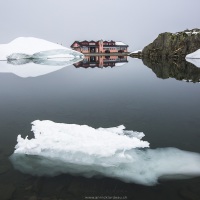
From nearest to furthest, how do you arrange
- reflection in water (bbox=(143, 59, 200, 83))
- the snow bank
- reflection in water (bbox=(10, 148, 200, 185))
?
reflection in water (bbox=(10, 148, 200, 185)) → reflection in water (bbox=(143, 59, 200, 83)) → the snow bank

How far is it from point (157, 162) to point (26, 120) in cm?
763

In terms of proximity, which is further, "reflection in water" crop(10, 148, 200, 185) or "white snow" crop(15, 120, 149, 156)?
"white snow" crop(15, 120, 149, 156)

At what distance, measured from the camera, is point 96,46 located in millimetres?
114375

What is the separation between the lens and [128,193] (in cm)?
616

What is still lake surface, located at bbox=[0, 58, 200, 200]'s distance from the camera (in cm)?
623

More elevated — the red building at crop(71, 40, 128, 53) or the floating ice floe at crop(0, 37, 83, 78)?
the red building at crop(71, 40, 128, 53)

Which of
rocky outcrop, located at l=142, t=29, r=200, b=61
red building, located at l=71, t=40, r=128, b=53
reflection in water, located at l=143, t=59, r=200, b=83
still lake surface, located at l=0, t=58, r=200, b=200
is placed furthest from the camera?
red building, located at l=71, t=40, r=128, b=53

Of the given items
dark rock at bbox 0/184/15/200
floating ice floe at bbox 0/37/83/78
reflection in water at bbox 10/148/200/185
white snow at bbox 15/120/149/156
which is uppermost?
floating ice floe at bbox 0/37/83/78

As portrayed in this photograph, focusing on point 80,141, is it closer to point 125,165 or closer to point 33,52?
point 125,165

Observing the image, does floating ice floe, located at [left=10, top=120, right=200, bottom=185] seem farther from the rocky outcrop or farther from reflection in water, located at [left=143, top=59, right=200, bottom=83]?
the rocky outcrop

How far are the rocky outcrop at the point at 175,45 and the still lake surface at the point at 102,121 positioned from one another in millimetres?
57088

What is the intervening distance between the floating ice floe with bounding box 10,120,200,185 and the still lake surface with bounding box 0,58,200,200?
0.34 meters

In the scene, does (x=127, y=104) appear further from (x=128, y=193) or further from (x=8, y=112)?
(x=128, y=193)

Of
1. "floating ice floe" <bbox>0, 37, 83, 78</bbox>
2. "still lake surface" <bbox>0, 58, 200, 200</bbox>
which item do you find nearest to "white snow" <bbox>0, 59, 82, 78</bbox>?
"still lake surface" <bbox>0, 58, 200, 200</bbox>
